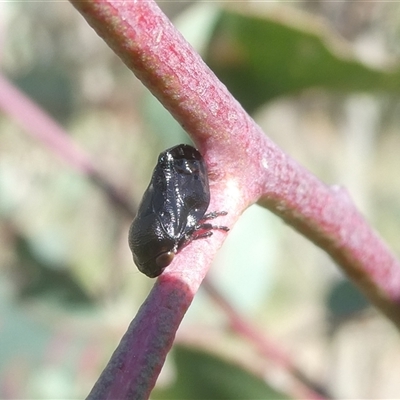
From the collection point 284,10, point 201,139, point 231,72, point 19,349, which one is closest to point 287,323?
point 19,349

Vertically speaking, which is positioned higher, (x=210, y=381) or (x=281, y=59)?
(x=281, y=59)

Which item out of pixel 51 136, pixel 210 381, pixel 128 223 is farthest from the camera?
pixel 128 223

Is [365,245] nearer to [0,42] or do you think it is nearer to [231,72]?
[231,72]

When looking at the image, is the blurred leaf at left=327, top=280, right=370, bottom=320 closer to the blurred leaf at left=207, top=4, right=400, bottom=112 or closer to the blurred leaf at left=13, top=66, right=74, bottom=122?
the blurred leaf at left=207, top=4, right=400, bottom=112

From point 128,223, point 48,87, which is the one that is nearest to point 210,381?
point 48,87

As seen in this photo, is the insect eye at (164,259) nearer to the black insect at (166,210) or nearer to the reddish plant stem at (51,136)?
the black insect at (166,210)

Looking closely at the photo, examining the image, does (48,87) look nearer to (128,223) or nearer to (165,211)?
(128,223)
